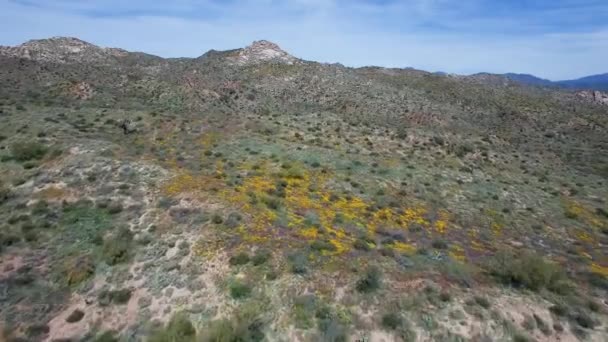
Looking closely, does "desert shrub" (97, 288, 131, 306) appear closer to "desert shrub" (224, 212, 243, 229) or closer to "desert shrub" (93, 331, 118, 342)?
"desert shrub" (93, 331, 118, 342)

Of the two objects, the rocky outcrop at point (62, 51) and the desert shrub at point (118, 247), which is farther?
the rocky outcrop at point (62, 51)

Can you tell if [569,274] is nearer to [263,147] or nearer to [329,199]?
[329,199]

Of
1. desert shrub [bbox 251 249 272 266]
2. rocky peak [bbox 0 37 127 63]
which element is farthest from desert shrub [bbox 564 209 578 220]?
rocky peak [bbox 0 37 127 63]

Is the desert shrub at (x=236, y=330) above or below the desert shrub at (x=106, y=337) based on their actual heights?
above

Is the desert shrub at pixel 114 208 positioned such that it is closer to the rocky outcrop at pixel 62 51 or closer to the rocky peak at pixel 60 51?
the rocky outcrop at pixel 62 51

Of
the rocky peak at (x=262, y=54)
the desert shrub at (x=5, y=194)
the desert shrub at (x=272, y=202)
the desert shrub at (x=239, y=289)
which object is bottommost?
the desert shrub at (x=239, y=289)

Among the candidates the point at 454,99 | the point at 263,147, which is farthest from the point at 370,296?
the point at 454,99

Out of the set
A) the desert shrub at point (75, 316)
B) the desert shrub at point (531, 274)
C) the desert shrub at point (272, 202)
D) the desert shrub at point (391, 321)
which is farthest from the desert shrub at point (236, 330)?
the desert shrub at point (531, 274)
